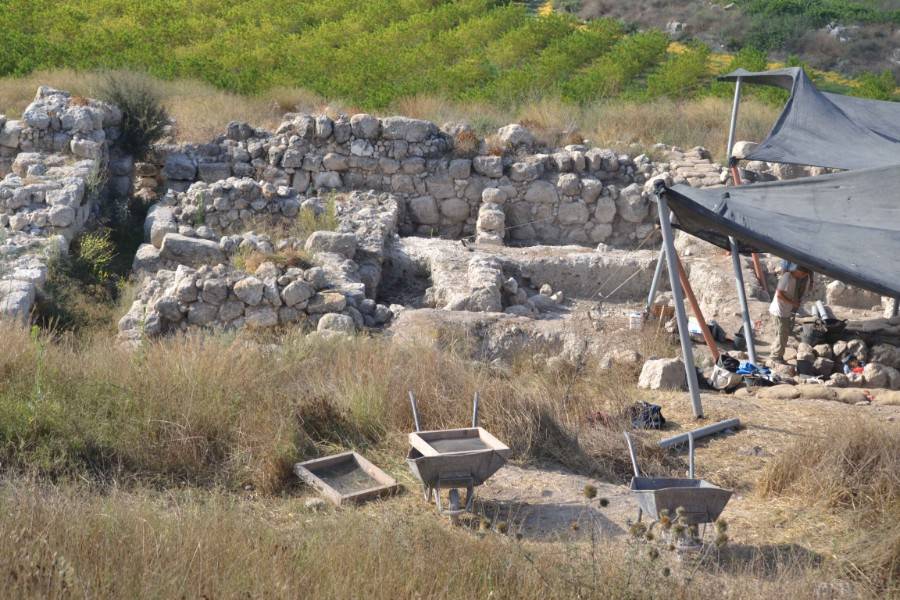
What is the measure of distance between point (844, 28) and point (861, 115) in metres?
23.9

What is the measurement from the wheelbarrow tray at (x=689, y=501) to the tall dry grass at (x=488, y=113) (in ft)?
34.9

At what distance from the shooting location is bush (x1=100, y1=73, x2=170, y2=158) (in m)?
13.3

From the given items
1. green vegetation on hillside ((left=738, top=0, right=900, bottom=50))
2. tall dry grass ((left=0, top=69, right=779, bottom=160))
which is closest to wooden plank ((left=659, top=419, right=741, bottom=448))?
tall dry grass ((left=0, top=69, right=779, bottom=160))

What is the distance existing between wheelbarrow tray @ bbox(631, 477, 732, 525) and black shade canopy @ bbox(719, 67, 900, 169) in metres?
6.82

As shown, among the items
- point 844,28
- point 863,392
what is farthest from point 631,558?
point 844,28

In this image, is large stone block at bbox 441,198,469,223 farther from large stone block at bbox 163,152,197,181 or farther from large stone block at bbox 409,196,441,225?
large stone block at bbox 163,152,197,181

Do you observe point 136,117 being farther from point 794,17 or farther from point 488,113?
point 794,17

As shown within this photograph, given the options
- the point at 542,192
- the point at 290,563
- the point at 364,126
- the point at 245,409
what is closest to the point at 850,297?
the point at 542,192

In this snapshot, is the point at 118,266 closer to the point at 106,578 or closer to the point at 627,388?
the point at 627,388

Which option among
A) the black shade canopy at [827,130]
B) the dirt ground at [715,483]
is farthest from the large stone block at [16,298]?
the black shade canopy at [827,130]

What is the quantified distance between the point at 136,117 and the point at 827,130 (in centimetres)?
913

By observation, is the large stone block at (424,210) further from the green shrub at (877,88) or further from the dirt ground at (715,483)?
the green shrub at (877,88)

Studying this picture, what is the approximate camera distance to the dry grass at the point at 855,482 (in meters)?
4.58

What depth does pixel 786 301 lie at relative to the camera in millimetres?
9273
